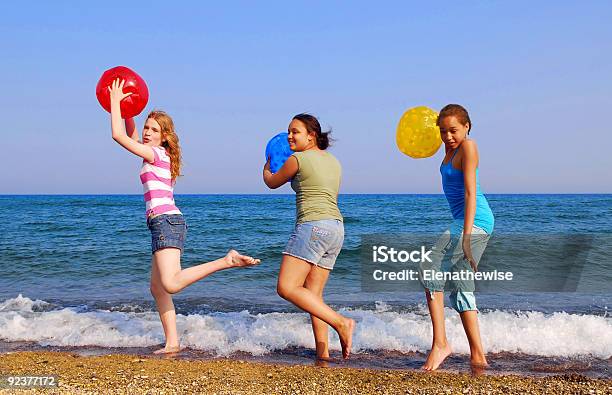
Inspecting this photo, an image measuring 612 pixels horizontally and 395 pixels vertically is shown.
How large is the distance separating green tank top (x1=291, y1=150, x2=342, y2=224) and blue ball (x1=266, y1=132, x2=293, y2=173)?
31 cm

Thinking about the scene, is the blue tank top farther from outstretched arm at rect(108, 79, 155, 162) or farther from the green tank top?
outstretched arm at rect(108, 79, 155, 162)

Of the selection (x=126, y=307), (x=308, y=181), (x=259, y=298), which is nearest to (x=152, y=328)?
(x=126, y=307)

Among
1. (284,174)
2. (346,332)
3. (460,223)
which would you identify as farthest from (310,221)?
(460,223)

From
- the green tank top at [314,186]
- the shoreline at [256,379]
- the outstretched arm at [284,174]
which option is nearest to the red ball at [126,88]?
the outstretched arm at [284,174]

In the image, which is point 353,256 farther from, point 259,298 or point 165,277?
point 165,277

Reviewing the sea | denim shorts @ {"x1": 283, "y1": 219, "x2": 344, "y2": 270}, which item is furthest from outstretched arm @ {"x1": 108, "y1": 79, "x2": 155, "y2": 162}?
the sea

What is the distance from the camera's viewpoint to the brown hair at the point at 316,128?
4.56 m

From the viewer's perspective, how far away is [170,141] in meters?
4.96

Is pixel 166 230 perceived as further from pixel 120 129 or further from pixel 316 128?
pixel 316 128

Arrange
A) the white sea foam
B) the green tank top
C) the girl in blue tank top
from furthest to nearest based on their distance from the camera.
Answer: the white sea foam < the green tank top < the girl in blue tank top

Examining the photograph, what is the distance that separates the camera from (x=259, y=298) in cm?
849

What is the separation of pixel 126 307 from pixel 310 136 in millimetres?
4325

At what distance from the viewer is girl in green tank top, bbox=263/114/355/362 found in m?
4.38

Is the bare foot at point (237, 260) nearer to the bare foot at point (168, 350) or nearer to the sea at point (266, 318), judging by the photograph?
the sea at point (266, 318)
